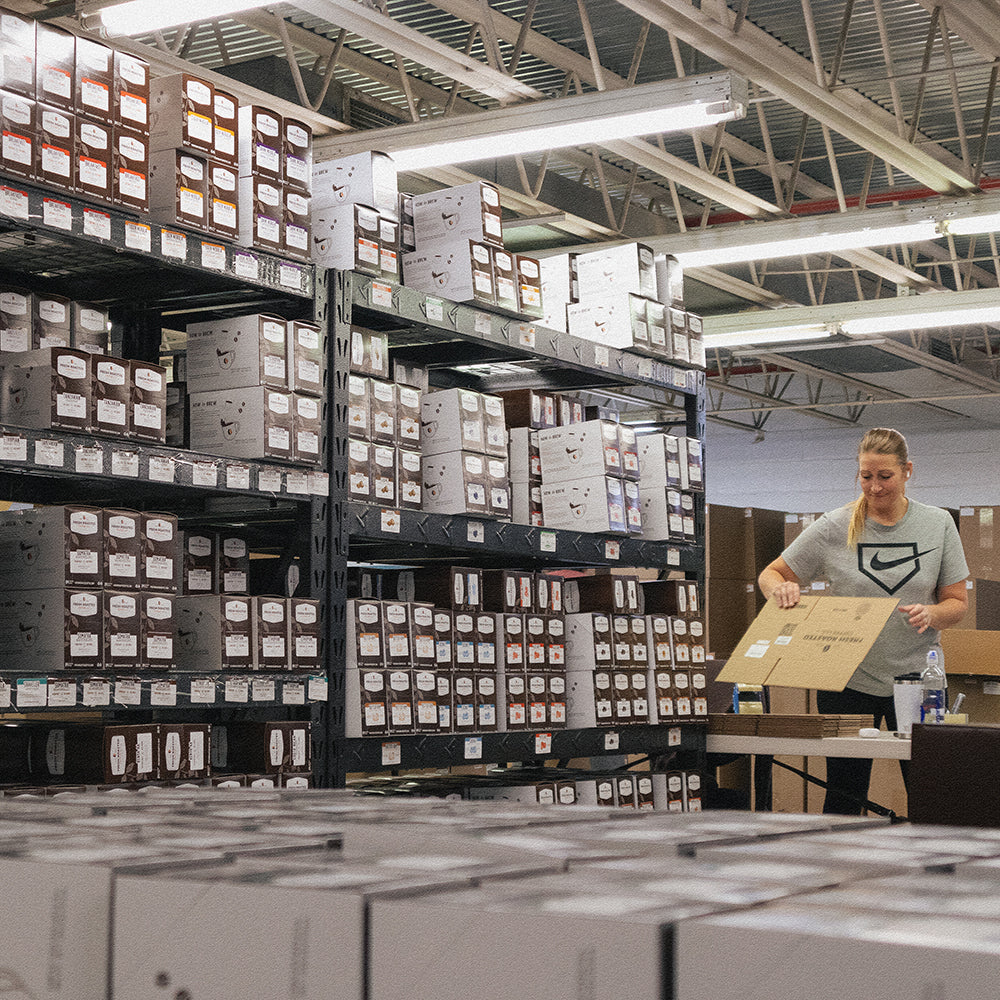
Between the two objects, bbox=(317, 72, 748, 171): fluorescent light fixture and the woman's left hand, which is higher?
bbox=(317, 72, 748, 171): fluorescent light fixture

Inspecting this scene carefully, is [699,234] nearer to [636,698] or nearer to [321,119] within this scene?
[321,119]

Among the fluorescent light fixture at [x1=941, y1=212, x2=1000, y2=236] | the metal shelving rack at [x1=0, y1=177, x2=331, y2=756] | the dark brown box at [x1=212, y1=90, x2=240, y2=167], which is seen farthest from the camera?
the fluorescent light fixture at [x1=941, y1=212, x2=1000, y2=236]

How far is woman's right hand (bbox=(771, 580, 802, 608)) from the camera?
4477 mm

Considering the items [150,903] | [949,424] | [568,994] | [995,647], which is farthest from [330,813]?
[949,424]

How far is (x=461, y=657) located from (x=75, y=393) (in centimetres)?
167

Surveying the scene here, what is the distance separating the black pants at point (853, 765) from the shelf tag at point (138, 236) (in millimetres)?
2716

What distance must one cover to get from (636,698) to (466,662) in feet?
3.01

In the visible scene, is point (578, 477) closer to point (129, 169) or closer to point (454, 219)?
point (454, 219)

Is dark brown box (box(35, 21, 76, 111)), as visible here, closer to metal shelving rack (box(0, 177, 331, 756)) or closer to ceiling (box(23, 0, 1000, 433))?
metal shelving rack (box(0, 177, 331, 756))

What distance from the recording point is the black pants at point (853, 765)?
458 cm

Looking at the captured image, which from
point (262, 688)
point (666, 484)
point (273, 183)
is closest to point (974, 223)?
point (666, 484)

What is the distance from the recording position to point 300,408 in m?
3.84

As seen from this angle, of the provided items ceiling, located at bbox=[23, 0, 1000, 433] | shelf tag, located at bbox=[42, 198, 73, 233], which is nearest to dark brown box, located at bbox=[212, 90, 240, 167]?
shelf tag, located at bbox=[42, 198, 73, 233]

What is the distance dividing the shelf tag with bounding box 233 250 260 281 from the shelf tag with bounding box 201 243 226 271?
5cm
